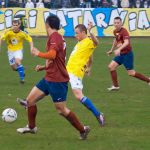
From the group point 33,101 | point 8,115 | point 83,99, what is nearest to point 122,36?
point 83,99

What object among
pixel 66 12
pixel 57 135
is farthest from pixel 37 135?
pixel 66 12

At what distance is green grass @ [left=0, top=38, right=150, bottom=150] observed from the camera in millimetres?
11094

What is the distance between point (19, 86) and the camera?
1919 centimetres

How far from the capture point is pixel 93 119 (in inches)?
538

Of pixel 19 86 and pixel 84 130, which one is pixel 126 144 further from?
pixel 19 86

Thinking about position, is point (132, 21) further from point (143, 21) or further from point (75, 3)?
point (75, 3)

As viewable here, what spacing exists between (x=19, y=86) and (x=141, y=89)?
11.5 ft

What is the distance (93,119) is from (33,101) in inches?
95.7

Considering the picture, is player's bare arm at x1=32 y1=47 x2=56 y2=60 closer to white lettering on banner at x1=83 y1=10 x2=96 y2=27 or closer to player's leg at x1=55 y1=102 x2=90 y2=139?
player's leg at x1=55 y1=102 x2=90 y2=139

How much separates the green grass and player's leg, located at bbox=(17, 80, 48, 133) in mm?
142

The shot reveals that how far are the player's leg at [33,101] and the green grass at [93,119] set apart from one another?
0.14 meters

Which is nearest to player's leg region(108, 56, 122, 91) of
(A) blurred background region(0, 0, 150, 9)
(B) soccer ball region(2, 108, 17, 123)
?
(B) soccer ball region(2, 108, 17, 123)

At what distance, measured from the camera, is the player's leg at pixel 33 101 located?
11469 millimetres

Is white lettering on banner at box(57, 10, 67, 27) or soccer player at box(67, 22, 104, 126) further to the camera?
white lettering on banner at box(57, 10, 67, 27)
